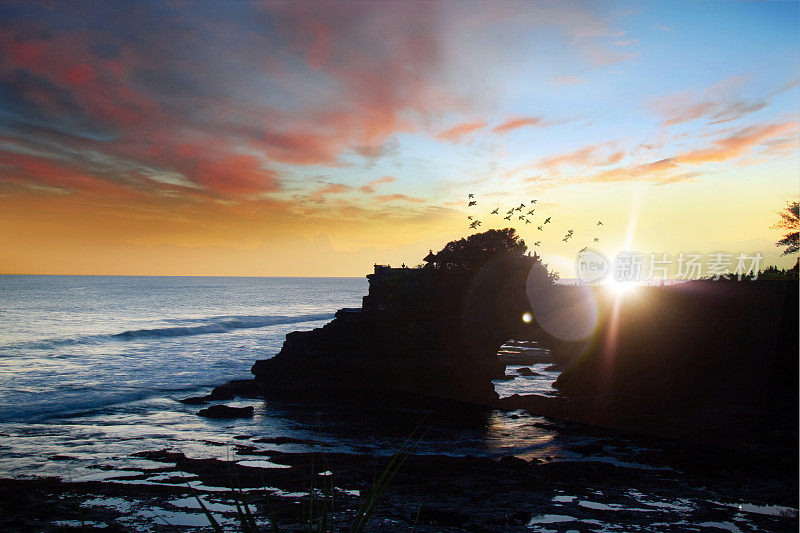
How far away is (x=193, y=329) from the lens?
7338 cm

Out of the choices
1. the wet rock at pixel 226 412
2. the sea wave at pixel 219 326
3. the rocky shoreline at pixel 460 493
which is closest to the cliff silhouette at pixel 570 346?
the rocky shoreline at pixel 460 493

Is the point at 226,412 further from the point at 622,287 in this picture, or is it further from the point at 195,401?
the point at 622,287

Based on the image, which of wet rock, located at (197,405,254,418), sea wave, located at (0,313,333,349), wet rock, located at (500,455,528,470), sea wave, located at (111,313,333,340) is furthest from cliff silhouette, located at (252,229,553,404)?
sea wave, located at (111,313,333,340)

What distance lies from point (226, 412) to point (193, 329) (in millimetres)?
51403

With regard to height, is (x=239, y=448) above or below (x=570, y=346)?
below

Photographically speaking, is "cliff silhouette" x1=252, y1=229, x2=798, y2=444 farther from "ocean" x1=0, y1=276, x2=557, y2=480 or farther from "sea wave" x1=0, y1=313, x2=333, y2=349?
"sea wave" x1=0, y1=313, x2=333, y2=349

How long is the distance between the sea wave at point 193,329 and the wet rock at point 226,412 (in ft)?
125

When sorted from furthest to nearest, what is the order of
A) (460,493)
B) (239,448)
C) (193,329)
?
(193,329) → (239,448) → (460,493)

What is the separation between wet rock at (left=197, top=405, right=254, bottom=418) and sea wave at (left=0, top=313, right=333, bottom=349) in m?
38.1

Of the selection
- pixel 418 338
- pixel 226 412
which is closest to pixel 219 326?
pixel 418 338

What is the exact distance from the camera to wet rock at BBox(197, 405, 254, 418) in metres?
26.6

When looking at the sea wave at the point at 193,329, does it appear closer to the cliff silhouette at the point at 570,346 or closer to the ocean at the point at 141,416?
the ocean at the point at 141,416

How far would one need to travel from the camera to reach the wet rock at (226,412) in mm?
26578

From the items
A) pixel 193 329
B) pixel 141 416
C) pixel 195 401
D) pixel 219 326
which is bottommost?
pixel 193 329
